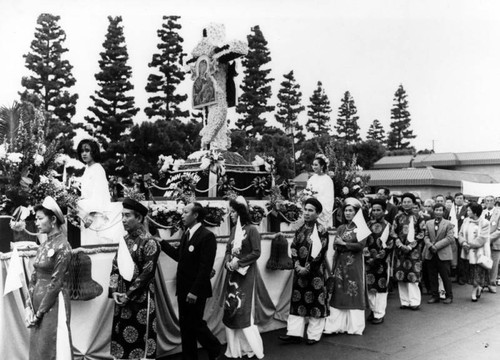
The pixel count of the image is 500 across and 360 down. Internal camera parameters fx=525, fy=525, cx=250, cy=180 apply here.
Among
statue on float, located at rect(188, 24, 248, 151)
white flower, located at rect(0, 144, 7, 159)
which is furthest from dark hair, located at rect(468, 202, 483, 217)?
white flower, located at rect(0, 144, 7, 159)

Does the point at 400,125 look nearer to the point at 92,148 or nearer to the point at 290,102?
the point at 290,102

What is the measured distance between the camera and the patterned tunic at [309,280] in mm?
5777

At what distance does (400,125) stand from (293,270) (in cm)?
4201

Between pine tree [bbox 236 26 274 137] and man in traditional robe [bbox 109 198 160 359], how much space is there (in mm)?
28141

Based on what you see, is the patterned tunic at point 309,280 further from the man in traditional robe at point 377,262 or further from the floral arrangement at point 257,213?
the floral arrangement at point 257,213

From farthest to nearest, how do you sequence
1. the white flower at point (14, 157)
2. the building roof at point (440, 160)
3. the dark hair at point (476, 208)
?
the building roof at point (440, 160), the dark hair at point (476, 208), the white flower at point (14, 157)

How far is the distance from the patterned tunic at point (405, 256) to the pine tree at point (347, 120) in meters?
36.9

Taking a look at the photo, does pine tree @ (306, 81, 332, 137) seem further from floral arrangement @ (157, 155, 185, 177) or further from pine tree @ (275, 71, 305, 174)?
floral arrangement @ (157, 155, 185, 177)

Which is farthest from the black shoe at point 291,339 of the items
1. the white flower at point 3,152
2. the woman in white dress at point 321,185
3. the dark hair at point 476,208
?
the dark hair at point 476,208

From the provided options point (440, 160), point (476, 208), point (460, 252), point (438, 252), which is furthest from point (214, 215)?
point (440, 160)

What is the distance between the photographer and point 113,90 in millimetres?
25531

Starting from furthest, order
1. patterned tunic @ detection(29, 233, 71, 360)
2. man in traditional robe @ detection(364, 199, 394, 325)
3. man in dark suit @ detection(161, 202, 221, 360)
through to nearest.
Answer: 1. man in traditional robe @ detection(364, 199, 394, 325)
2. man in dark suit @ detection(161, 202, 221, 360)
3. patterned tunic @ detection(29, 233, 71, 360)

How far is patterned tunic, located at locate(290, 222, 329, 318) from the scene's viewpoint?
19.0 ft

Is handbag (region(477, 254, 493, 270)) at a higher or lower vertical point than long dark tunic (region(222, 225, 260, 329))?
lower
